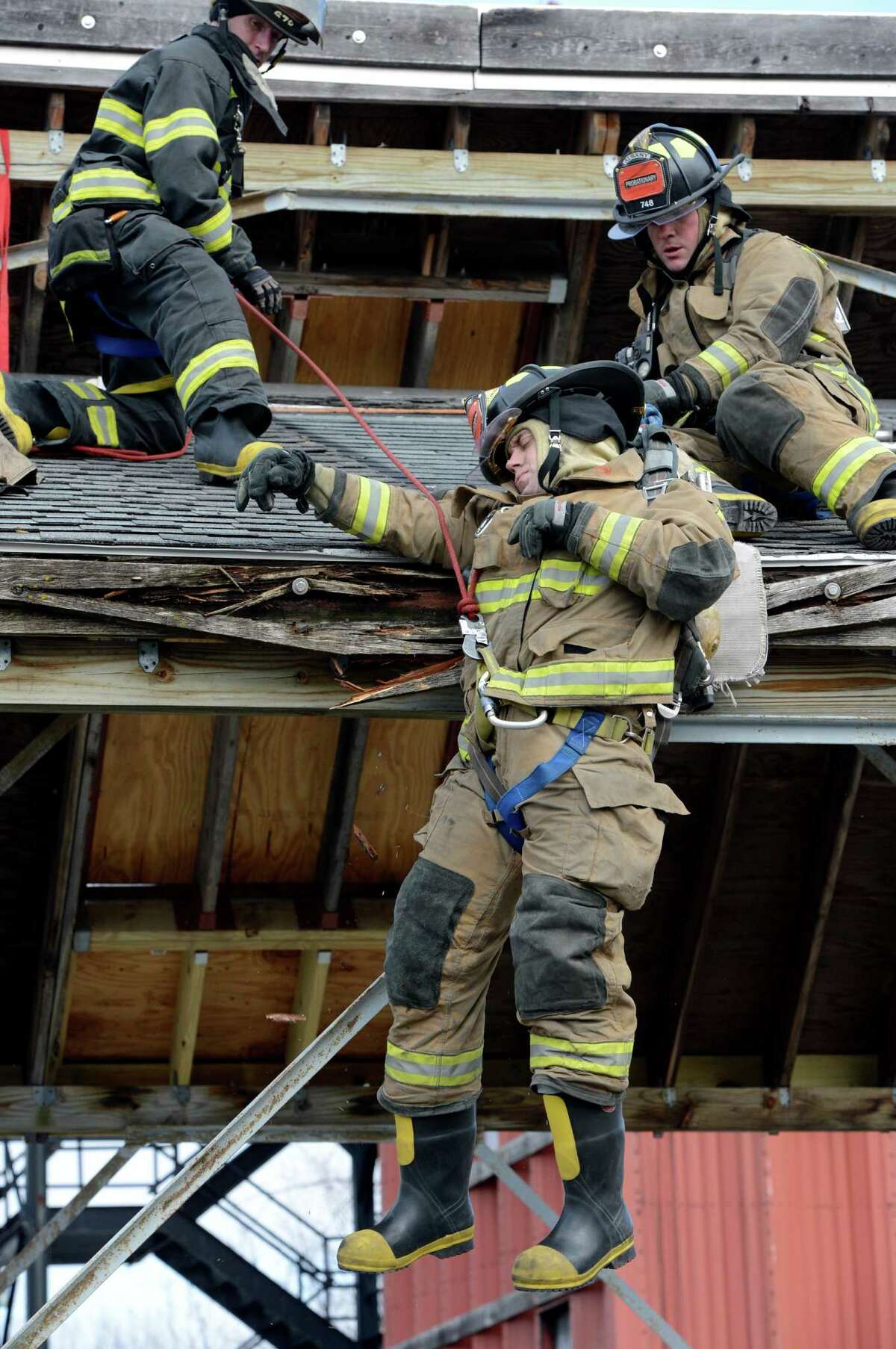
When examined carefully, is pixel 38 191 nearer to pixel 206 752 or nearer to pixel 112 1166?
pixel 206 752

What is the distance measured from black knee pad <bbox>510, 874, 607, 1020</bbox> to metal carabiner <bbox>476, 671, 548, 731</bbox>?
1.32ft

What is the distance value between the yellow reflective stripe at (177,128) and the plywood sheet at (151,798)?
268 cm

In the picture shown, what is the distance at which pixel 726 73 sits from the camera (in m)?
8.36

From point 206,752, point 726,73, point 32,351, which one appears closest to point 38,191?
point 32,351

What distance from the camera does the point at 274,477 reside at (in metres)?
4.96

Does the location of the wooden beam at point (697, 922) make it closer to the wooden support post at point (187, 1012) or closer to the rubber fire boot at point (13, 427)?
the wooden support post at point (187, 1012)

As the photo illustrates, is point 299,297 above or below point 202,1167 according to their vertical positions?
above

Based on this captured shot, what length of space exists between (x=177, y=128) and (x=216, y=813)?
3.00m

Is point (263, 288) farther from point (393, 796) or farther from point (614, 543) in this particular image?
point (393, 796)

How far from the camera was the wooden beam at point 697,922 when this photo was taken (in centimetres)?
816

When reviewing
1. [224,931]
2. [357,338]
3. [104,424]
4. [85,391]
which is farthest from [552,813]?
[357,338]

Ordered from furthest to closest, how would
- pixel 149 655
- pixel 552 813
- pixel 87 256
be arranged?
pixel 87 256, pixel 149 655, pixel 552 813

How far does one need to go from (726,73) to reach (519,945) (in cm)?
531

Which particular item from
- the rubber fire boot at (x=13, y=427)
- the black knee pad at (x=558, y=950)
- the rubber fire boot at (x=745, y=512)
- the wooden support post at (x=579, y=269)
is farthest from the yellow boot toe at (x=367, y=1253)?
the wooden support post at (x=579, y=269)
